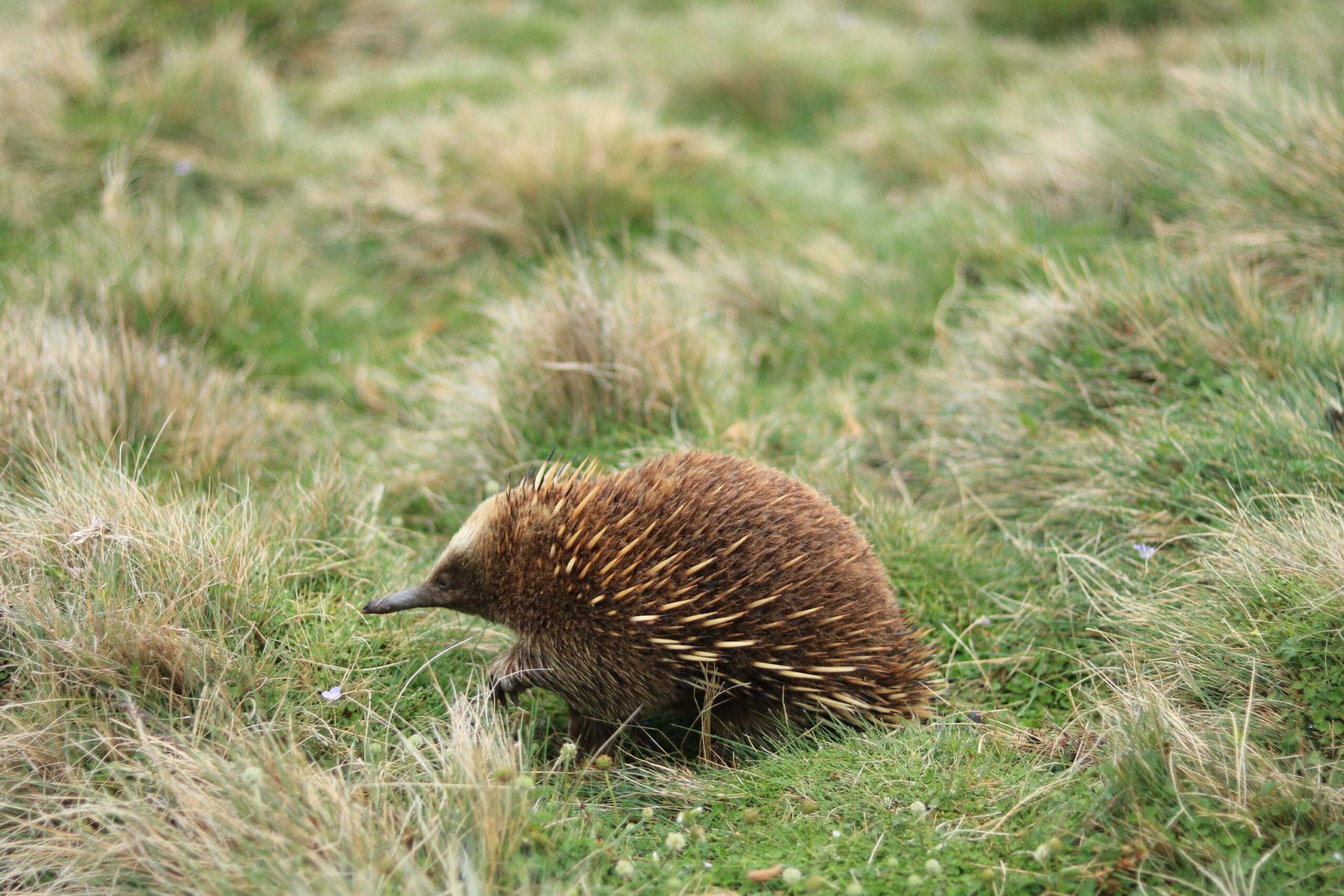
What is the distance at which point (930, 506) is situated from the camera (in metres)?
3.89

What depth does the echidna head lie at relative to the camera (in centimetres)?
288

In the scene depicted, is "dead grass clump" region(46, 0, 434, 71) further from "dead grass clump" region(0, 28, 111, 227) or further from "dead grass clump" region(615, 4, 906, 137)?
"dead grass clump" region(615, 4, 906, 137)

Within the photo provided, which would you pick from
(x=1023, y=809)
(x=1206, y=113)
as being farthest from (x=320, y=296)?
(x=1206, y=113)

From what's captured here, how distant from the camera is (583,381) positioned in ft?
12.6

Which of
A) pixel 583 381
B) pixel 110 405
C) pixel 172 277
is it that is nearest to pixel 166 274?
pixel 172 277

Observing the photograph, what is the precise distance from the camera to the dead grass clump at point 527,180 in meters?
5.21

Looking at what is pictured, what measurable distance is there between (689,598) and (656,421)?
4.33 ft

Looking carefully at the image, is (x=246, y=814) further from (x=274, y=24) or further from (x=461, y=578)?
(x=274, y=24)

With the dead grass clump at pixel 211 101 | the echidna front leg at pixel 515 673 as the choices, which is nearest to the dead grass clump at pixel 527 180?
the dead grass clump at pixel 211 101

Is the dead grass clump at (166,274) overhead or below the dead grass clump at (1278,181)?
below

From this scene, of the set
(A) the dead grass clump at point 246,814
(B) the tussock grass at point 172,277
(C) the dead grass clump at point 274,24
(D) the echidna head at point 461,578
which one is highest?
(C) the dead grass clump at point 274,24

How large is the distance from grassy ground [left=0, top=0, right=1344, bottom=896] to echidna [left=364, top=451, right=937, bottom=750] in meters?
0.17

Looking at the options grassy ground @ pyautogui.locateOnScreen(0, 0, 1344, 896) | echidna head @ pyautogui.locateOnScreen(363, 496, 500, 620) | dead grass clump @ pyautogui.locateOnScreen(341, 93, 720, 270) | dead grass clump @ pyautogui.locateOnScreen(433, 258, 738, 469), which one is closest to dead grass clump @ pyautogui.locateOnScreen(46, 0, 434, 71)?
grassy ground @ pyautogui.locateOnScreen(0, 0, 1344, 896)

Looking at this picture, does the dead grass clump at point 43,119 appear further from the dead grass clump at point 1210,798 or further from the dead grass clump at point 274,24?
the dead grass clump at point 1210,798
